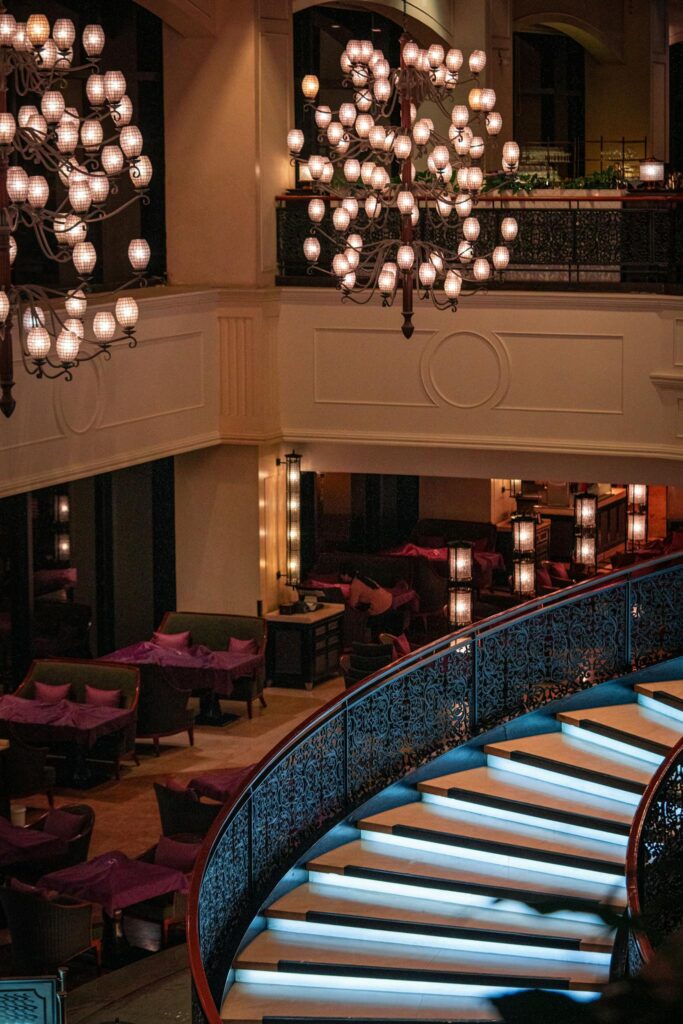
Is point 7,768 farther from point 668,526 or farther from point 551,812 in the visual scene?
point 668,526

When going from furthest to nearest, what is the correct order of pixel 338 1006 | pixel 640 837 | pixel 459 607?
pixel 459 607 → pixel 338 1006 → pixel 640 837

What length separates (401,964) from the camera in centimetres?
844

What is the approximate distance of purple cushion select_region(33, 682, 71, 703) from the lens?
12820 millimetres

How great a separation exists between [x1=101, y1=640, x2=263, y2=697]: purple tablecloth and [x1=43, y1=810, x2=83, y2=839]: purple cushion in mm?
3151

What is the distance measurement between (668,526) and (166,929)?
11.1 metres

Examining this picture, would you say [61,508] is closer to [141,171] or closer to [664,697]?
[141,171]

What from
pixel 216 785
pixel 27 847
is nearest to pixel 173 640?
pixel 216 785

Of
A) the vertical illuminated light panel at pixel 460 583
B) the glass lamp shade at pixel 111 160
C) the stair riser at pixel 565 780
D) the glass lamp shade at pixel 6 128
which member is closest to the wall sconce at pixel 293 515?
the vertical illuminated light panel at pixel 460 583

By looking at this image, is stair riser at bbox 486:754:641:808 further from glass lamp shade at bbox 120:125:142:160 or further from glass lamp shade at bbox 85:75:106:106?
glass lamp shade at bbox 85:75:106:106

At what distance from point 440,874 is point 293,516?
20.4ft

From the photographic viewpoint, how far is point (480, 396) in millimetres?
14148

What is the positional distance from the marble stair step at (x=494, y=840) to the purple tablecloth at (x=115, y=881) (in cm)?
123

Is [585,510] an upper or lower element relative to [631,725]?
upper

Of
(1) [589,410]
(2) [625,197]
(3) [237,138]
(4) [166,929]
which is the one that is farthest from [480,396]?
(4) [166,929]
